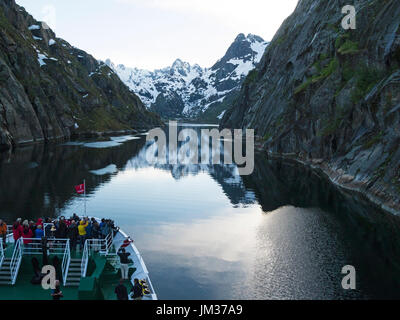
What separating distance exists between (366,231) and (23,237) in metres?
37.6

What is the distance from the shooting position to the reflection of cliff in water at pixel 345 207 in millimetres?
34128

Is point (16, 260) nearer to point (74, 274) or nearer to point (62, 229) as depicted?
point (62, 229)

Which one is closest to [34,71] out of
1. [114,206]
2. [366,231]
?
[114,206]

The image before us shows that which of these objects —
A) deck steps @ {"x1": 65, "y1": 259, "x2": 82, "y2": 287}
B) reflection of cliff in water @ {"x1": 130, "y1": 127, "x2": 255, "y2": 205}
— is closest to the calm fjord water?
reflection of cliff in water @ {"x1": 130, "y1": 127, "x2": 255, "y2": 205}

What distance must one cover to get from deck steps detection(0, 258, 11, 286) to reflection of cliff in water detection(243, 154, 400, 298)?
28385mm

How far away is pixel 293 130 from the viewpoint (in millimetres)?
108438

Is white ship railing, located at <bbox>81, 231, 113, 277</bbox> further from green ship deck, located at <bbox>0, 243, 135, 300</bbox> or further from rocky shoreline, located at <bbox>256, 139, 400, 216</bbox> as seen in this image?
rocky shoreline, located at <bbox>256, 139, 400, 216</bbox>

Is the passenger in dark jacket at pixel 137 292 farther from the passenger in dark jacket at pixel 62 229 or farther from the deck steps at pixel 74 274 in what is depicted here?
the passenger in dark jacket at pixel 62 229

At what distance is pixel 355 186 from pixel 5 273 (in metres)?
55.6

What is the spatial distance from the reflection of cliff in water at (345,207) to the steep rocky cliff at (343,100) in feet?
11.1

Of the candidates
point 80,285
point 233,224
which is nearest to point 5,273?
point 80,285

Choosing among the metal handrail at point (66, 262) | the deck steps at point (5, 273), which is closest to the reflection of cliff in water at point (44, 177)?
the deck steps at point (5, 273)
